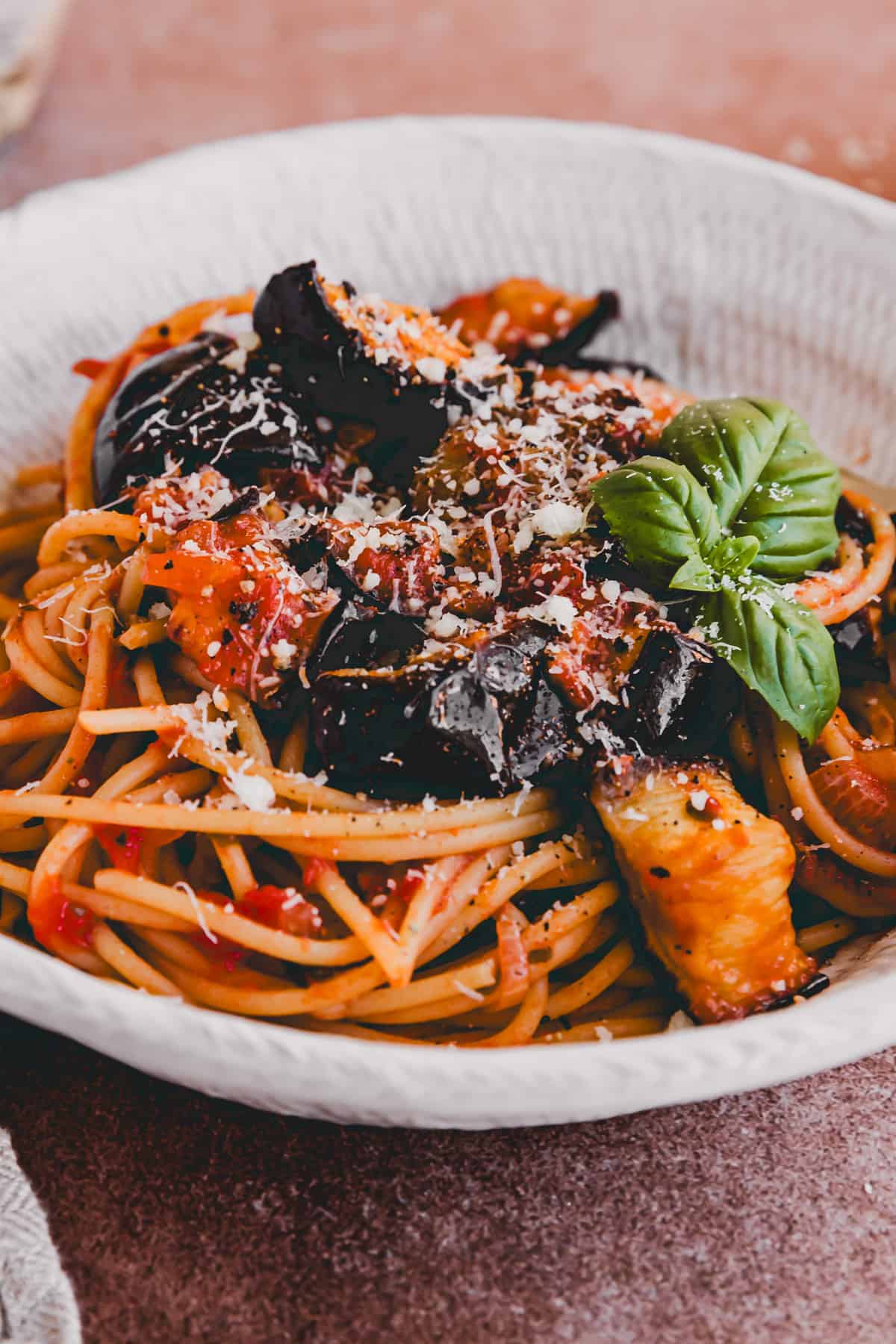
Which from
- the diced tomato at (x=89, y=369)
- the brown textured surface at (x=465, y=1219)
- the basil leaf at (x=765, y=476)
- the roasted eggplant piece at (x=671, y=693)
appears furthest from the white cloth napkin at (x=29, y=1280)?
the diced tomato at (x=89, y=369)

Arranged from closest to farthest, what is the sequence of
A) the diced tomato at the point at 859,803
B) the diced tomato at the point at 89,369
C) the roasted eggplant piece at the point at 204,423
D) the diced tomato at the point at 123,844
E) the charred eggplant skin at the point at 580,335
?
the diced tomato at the point at 123,844 → the diced tomato at the point at 859,803 → the roasted eggplant piece at the point at 204,423 → the diced tomato at the point at 89,369 → the charred eggplant skin at the point at 580,335

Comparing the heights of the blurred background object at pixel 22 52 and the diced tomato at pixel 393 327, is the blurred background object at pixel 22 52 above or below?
above

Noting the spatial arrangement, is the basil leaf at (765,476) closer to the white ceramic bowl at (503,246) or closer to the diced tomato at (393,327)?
the diced tomato at (393,327)

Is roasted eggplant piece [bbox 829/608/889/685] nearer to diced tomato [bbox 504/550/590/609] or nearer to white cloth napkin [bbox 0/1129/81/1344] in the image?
diced tomato [bbox 504/550/590/609]

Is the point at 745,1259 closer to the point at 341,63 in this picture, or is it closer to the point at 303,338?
the point at 303,338

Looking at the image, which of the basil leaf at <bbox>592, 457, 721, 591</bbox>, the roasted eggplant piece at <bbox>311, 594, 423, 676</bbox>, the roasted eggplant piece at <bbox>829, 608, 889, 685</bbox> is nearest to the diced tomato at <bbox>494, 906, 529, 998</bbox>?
the roasted eggplant piece at <bbox>311, 594, 423, 676</bbox>

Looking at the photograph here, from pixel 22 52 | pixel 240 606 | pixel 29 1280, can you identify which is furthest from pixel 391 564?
pixel 22 52
